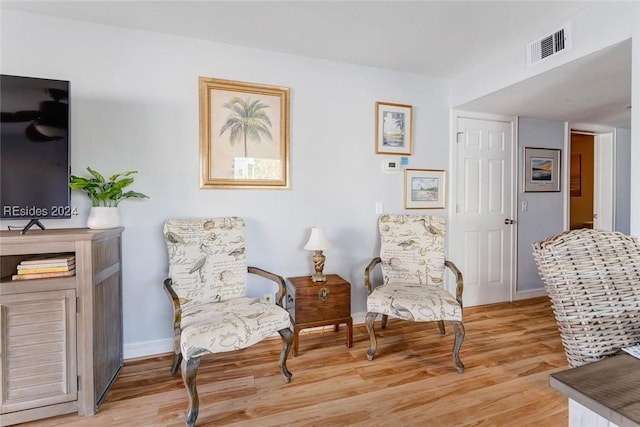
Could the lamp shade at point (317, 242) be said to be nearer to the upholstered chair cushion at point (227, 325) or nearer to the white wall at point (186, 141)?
the white wall at point (186, 141)

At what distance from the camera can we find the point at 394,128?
304 centimetres

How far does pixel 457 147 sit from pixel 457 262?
1239 millimetres

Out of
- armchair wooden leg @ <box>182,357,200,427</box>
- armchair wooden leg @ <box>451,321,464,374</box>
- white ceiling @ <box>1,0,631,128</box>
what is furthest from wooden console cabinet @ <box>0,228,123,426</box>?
armchair wooden leg @ <box>451,321,464,374</box>

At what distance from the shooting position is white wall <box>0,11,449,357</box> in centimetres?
222

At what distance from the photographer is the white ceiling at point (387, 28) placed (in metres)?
2.03

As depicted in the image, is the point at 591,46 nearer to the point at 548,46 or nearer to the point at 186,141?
the point at 548,46

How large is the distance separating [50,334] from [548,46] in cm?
366

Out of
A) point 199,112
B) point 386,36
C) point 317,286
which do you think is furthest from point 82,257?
point 386,36

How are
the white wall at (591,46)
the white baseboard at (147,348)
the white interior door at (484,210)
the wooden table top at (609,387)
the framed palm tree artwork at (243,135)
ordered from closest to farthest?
1. the wooden table top at (609,387)
2. the white wall at (591,46)
3. the white baseboard at (147,348)
4. the framed palm tree artwork at (243,135)
5. the white interior door at (484,210)

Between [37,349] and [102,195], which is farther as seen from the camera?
[102,195]

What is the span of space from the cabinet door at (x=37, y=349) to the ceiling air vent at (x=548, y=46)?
3432 millimetres

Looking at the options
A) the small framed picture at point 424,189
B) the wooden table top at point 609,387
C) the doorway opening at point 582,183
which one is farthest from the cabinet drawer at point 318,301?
the doorway opening at point 582,183

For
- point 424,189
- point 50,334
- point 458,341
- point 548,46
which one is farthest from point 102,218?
point 548,46

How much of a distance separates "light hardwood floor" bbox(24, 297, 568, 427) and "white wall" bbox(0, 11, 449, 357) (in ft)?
1.75
